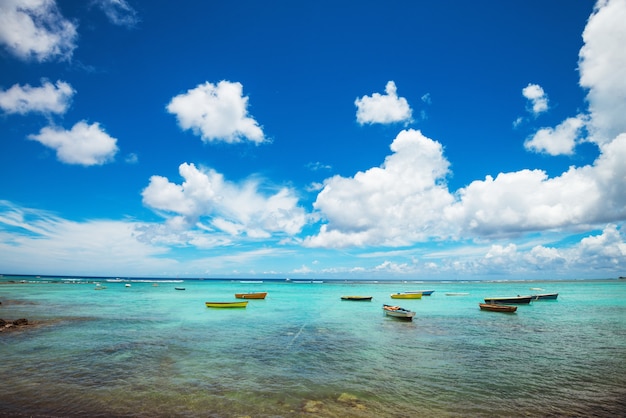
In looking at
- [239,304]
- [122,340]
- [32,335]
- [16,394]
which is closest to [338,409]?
[16,394]

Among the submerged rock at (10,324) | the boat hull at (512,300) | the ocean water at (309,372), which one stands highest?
the submerged rock at (10,324)

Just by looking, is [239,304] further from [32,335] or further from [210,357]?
[210,357]

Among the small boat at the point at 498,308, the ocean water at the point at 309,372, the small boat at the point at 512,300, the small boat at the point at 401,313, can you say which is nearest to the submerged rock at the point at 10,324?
the ocean water at the point at 309,372

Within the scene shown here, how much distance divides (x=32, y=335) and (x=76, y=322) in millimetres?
7141

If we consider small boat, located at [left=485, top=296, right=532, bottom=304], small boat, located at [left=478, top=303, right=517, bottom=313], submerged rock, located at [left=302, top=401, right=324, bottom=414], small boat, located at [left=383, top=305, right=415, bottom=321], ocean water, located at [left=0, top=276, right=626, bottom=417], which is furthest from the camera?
small boat, located at [left=485, top=296, right=532, bottom=304]

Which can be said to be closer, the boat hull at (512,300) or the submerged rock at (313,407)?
the submerged rock at (313,407)

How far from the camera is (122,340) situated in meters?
21.8

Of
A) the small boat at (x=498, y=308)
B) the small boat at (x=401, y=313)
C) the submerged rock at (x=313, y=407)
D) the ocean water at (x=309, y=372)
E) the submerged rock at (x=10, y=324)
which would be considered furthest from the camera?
the small boat at (x=498, y=308)

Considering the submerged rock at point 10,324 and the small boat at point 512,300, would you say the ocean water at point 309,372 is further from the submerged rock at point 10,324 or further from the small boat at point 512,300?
the small boat at point 512,300

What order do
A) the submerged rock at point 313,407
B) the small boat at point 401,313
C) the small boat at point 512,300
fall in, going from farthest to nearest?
the small boat at point 512,300 → the small boat at point 401,313 → the submerged rock at point 313,407

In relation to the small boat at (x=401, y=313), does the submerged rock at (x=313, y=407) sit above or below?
below

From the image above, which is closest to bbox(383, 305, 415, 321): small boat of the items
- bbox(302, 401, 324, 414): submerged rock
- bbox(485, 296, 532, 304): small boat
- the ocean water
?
the ocean water

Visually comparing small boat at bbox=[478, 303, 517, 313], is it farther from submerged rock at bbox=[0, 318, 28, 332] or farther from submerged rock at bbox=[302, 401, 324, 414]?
submerged rock at bbox=[0, 318, 28, 332]

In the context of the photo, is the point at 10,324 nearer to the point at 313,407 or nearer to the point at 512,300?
the point at 313,407
